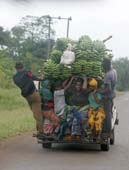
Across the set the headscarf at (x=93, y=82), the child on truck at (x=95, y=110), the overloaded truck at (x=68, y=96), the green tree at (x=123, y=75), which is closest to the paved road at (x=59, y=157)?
the overloaded truck at (x=68, y=96)

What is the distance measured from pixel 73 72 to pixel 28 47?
200 feet

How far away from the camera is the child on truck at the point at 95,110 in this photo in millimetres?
11914

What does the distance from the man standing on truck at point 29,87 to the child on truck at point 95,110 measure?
3.48 feet

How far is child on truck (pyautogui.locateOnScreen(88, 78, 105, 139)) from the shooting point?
11.9 metres

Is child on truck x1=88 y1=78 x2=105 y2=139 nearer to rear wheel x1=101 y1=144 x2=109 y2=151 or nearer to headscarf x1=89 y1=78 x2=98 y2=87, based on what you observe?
headscarf x1=89 y1=78 x2=98 y2=87

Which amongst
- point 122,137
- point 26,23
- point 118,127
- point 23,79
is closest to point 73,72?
point 23,79

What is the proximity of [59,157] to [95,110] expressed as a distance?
134 centimetres

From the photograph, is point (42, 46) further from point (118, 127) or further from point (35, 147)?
point (35, 147)

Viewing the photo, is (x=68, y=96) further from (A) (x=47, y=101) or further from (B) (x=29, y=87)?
(B) (x=29, y=87)

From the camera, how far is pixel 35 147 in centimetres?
1297

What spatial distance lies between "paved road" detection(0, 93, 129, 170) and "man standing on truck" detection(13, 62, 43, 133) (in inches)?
28.0

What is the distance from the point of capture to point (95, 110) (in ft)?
39.5

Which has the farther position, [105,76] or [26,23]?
[26,23]

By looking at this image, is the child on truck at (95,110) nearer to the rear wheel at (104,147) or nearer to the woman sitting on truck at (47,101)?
the rear wheel at (104,147)
